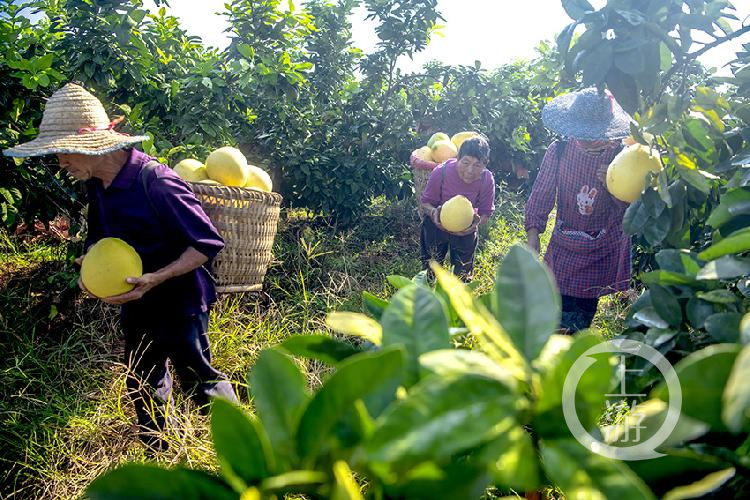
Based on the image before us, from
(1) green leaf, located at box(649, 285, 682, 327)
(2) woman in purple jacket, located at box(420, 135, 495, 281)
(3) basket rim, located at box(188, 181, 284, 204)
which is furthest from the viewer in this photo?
(2) woman in purple jacket, located at box(420, 135, 495, 281)

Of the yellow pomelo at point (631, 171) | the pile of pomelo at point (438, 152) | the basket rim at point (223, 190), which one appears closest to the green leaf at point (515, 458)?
the yellow pomelo at point (631, 171)

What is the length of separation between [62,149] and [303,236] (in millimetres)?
2203

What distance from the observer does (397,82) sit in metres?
4.89

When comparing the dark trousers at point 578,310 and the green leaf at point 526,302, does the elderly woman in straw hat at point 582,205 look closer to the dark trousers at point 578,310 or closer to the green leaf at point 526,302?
the dark trousers at point 578,310

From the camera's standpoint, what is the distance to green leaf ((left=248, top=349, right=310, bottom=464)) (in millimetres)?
385

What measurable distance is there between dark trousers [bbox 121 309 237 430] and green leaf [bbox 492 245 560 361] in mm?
1815

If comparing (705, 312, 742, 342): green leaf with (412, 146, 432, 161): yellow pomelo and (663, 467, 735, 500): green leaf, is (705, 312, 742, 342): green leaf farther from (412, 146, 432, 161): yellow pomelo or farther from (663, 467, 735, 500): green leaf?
(412, 146, 432, 161): yellow pomelo

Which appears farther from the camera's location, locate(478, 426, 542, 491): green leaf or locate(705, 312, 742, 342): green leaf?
locate(705, 312, 742, 342): green leaf

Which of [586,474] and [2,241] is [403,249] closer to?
[2,241]

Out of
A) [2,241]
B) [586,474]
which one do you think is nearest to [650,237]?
[586,474]

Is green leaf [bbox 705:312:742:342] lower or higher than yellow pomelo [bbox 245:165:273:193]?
higher

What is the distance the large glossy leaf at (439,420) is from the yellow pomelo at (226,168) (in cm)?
254

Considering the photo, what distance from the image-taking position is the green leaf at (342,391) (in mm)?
330

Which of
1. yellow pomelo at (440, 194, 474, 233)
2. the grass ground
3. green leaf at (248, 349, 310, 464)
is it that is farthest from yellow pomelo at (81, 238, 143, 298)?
yellow pomelo at (440, 194, 474, 233)
